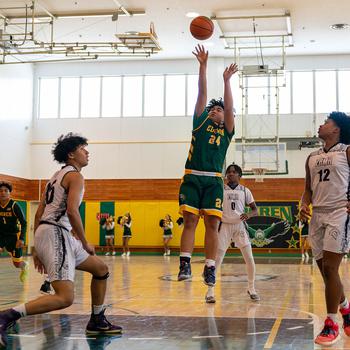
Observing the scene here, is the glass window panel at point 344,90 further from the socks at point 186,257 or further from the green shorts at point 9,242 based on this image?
the socks at point 186,257

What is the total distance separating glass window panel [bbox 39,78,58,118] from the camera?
28469 millimetres

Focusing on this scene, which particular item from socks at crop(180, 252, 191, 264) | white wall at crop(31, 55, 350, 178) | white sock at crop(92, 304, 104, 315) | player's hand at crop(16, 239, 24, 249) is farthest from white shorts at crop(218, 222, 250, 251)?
white wall at crop(31, 55, 350, 178)

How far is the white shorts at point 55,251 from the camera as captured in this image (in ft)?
17.3

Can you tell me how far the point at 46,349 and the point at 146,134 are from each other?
75.9 ft

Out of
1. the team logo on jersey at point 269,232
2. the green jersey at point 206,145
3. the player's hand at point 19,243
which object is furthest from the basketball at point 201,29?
the team logo on jersey at point 269,232

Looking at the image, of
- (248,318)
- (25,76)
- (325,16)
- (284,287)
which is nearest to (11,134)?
(25,76)

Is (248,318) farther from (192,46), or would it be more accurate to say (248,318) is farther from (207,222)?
(192,46)

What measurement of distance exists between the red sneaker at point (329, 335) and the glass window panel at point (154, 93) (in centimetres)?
2281

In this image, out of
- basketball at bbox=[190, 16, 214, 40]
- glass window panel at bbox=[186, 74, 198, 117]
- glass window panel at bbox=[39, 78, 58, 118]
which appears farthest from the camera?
glass window panel at bbox=[39, 78, 58, 118]

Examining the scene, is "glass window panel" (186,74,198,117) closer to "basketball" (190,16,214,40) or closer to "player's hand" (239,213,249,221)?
"player's hand" (239,213,249,221)

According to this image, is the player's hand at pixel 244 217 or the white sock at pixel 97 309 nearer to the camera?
the white sock at pixel 97 309

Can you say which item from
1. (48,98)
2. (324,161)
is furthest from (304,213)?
(48,98)

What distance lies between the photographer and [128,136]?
27.9 m

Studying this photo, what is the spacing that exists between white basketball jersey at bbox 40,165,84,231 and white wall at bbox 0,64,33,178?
20.7m
